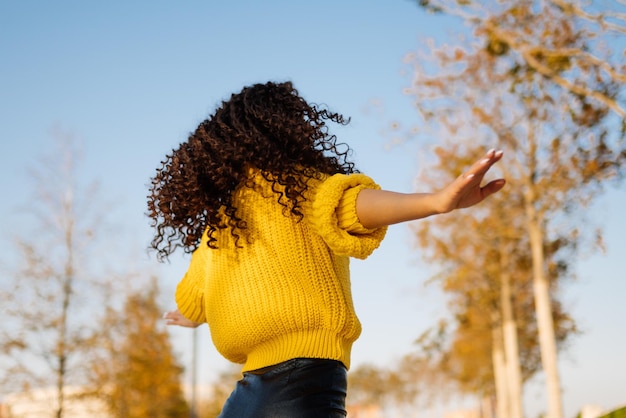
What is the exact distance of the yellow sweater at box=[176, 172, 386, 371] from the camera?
2.27m

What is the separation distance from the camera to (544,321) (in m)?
16.3

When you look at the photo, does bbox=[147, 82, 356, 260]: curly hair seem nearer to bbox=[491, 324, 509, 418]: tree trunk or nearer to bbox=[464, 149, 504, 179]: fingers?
bbox=[464, 149, 504, 179]: fingers

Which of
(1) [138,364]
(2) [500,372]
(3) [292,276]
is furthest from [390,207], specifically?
(2) [500,372]

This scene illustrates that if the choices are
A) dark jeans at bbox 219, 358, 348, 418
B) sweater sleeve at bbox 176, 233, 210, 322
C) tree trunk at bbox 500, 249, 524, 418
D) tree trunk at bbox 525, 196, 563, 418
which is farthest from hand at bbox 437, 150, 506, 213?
tree trunk at bbox 500, 249, 524, 418

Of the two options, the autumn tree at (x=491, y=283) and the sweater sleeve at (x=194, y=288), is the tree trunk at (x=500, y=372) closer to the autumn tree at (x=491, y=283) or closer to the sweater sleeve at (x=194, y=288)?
the autumn tree at (x=491, y=283)

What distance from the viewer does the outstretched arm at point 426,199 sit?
1.96 metres

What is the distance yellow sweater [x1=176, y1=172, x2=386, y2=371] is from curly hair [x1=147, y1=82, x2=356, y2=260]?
48 mm

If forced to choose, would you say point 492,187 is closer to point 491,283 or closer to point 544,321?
point 544,321

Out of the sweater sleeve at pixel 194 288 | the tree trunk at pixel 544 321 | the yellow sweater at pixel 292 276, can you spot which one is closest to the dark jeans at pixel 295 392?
the yellow sweater at pixel 292 276

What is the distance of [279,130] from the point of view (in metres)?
2.43

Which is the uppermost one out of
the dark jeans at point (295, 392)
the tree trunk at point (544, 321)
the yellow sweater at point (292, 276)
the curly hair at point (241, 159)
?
the tree trunk at point (544, 321)

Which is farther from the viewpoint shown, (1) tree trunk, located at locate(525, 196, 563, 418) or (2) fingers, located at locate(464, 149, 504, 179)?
(1) tree trunk, located at locate(525, 196, 563, 418)

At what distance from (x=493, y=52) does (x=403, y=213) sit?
11188 mm

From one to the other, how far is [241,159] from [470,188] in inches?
31.2
